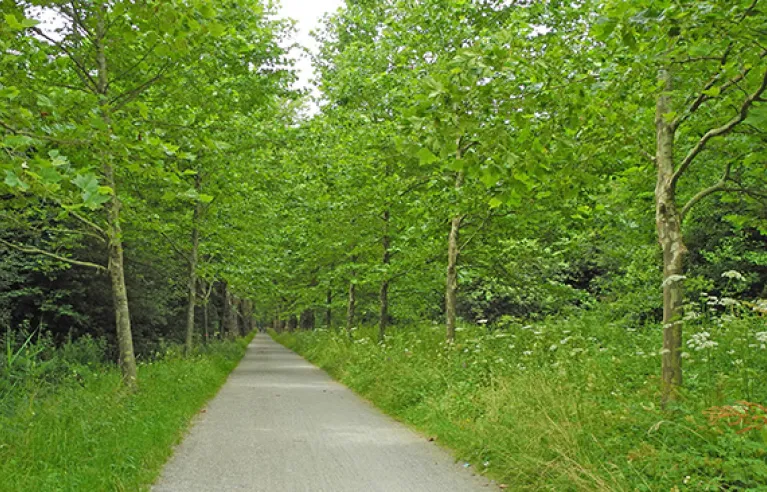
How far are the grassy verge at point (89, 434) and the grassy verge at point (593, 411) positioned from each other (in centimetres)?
355

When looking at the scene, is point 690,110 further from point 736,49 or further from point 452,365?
point 452,365

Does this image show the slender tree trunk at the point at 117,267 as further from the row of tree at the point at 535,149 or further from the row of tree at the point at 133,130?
the row of tree at the point at 535,149

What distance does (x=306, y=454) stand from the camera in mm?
7816

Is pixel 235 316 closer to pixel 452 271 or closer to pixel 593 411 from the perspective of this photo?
pixel 452 271

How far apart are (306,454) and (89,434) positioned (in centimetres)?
246

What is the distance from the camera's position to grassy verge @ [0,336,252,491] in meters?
5.65

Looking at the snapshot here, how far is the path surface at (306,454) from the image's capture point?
6.35 m

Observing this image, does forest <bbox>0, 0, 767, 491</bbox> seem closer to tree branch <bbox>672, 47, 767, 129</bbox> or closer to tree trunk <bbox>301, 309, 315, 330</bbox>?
tree branch <bbox>672, 47, 767, 129</bbox>

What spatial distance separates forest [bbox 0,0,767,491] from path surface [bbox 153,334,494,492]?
14.9 inches

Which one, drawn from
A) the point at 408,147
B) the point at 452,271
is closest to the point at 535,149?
the point at 408,147

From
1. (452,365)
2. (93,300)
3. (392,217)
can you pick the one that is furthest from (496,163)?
(93,300)

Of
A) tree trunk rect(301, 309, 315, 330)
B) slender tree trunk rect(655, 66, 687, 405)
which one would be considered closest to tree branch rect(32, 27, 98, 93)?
slender tree trunk rect(655, 66, 687, 405)

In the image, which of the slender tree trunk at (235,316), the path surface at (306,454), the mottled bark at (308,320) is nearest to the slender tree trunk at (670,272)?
the path surface at (306,454)

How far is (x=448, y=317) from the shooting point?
1329 cm
